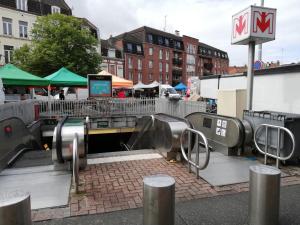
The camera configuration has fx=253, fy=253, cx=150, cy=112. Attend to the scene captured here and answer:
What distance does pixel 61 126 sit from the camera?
5.40m

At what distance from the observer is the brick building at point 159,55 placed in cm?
4750

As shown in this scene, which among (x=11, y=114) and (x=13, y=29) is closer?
(x=11, y=114)

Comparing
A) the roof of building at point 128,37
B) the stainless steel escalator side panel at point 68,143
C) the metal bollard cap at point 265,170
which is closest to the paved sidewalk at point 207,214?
the metal bollard cap at point 265,170

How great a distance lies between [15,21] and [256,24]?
99.7 feet

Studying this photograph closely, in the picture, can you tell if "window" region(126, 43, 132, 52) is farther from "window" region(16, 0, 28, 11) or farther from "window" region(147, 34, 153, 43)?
"window" region(16, 0, 28, 11)

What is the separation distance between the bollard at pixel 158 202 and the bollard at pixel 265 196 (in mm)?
1051

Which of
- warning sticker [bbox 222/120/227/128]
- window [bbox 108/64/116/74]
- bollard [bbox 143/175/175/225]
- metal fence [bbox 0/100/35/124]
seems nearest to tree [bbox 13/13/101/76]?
metal fence [bbox 0/100/35/124]

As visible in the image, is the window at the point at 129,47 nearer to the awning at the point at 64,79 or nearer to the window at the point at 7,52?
the window at the point at 7,52

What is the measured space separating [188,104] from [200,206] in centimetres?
827

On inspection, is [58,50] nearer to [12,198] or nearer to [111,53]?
[12,198]

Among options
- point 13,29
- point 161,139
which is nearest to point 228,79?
point 161,139

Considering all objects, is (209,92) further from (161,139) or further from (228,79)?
(161,139)

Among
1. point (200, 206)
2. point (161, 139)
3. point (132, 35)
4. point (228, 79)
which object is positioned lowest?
point (200, 206)

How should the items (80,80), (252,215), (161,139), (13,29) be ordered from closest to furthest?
(252,215)
(161,139)
(80,80)
(13,29)
